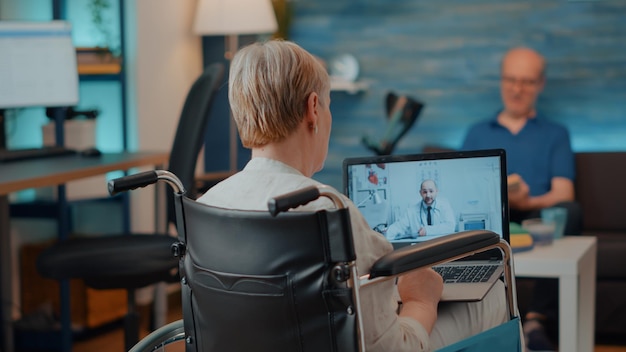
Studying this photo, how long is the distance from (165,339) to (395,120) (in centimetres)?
283

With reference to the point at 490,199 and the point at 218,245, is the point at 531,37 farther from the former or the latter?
the point at 218,245

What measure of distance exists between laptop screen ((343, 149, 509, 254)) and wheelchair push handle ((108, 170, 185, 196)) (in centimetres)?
43

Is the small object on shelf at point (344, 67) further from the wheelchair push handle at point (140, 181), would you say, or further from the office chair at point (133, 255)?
the wheelchair push handle at point (140, 181)

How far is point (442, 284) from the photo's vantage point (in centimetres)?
189

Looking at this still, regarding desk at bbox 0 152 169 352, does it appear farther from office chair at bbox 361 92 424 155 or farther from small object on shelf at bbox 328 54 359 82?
small object on shelf at bbox 328 54 359 82

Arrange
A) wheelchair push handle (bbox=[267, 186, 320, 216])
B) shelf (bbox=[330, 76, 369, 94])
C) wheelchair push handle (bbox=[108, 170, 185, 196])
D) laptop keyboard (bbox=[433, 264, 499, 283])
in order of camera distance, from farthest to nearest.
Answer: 1. shelf (bbox=[330, 76, 369, 94])
2. laptop keyboard (bbox=[433, 264, 499, 283])
3. wheelchair push handle (bbox=[108, 170, 185, 196])
4. wheelchair push handle (bbox=[267, 186, 320, 216])

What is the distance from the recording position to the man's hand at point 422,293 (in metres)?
1.81

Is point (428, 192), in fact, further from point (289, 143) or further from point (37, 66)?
point (37, 66)

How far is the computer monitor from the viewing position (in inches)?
142

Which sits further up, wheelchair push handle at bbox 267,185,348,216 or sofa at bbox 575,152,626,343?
wheelchair push handle at bbox 267,185,348,216

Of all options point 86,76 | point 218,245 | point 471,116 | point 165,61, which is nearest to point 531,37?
point 471,116

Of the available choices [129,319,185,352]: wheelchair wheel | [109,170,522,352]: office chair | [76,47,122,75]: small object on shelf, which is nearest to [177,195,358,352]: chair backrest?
[109,170,522,352]: office chair

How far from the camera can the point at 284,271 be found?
5.02ft

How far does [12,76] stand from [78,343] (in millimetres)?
1135
